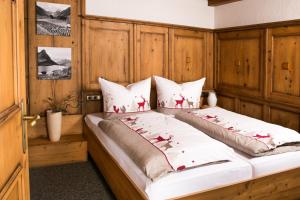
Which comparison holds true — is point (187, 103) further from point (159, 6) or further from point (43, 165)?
point (43, 165)

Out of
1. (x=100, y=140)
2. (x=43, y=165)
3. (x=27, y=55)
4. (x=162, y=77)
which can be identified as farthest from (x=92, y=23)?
(x=43, y=165)

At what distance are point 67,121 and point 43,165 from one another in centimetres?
61

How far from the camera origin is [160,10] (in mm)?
3840

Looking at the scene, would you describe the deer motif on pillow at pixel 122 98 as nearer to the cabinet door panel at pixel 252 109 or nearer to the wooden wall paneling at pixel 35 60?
the wooden wall paneling at pixel 35 60

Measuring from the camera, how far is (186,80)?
4109mm

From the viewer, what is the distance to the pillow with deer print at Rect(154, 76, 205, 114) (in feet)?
11.5

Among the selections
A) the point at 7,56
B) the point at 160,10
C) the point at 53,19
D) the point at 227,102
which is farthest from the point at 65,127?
the point at 7,56

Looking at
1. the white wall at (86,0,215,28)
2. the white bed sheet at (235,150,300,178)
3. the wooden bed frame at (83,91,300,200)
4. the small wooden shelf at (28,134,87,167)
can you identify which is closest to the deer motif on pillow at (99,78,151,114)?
the small wooden shelf at (28,134,87,167)

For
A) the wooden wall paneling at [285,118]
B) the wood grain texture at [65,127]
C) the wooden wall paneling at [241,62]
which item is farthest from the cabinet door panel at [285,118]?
the wood grain texture at [65,127]

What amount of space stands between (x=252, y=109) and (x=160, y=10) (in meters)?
1.84

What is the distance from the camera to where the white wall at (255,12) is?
307 cm

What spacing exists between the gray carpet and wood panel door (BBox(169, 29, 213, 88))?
182 centimetres

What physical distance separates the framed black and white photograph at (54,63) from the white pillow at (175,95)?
45.3 inches

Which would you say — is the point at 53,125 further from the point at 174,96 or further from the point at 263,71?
the point at 263,71
